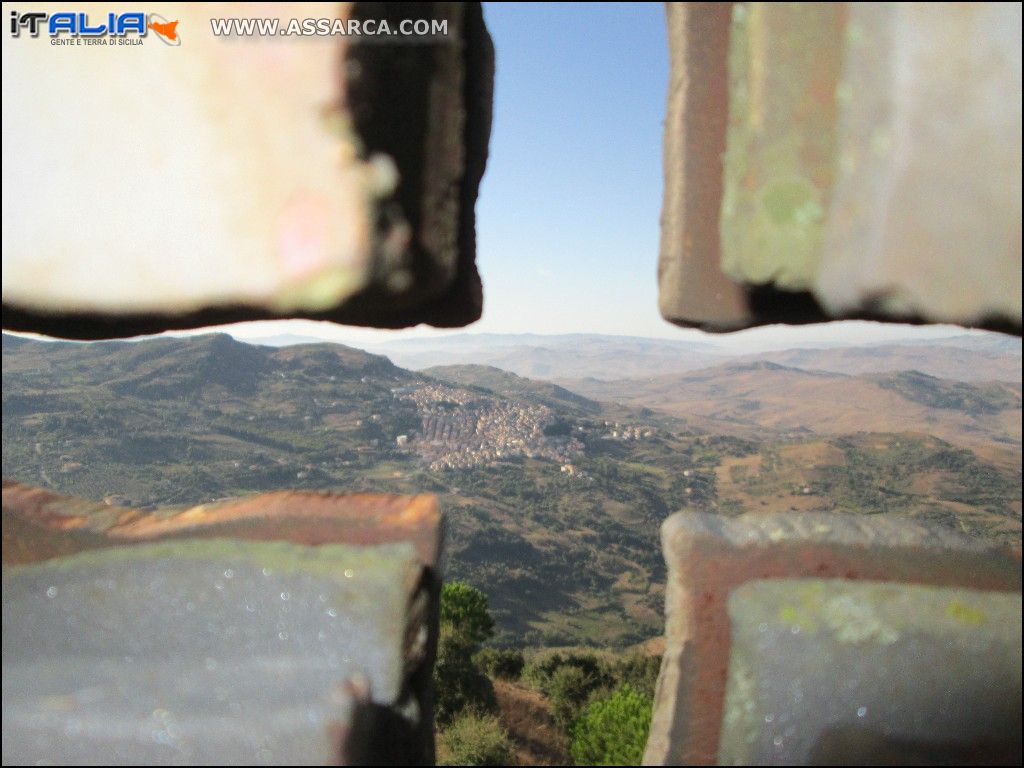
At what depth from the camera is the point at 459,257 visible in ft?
3.56

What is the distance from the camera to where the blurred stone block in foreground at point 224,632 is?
1.00m

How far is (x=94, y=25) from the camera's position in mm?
994

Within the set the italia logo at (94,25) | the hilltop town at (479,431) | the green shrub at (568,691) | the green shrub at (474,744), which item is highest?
the italia logo at (94,25)

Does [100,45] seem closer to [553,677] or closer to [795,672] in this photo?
[795,672]

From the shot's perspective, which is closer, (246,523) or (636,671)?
(246,523)

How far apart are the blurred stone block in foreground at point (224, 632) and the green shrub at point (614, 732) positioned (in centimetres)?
629

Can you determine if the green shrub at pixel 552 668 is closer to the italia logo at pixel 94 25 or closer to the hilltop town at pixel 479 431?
the italia logo at pixel 94 25

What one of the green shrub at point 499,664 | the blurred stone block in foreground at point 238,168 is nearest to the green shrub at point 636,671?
the green shrub at point 499,664

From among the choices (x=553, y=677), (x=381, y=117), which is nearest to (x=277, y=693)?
(x=381, y=117)

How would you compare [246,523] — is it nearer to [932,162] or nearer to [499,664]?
[932,162]

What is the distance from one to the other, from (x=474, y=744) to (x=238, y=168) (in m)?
7.99

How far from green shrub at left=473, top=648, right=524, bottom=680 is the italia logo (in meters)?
12.5

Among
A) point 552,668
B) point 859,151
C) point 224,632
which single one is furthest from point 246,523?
point 552,668

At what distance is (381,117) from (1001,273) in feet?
2.87
